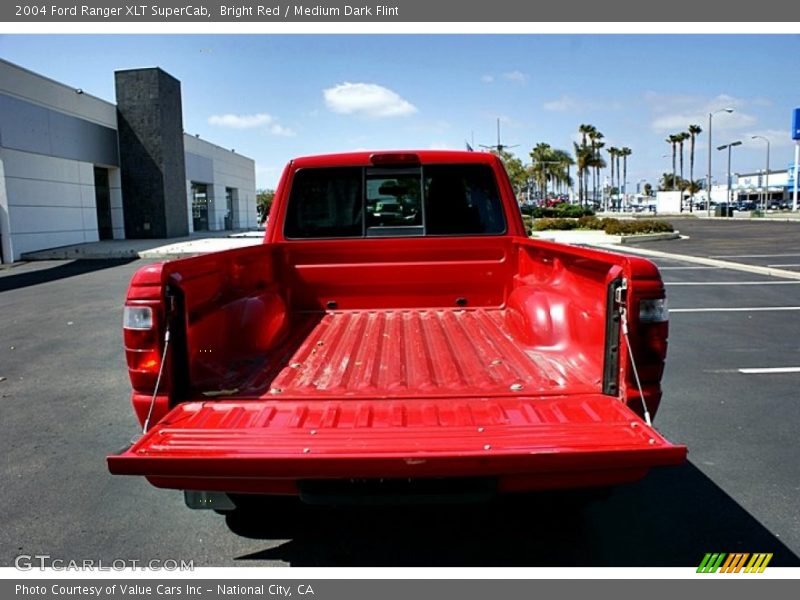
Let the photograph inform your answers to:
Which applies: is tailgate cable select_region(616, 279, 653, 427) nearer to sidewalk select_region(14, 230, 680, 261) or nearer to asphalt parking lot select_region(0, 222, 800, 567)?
asphalt parking lot select_region(0, 222, 800, 567)

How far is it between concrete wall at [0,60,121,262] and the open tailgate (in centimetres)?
2305

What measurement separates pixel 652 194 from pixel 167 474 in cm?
17165

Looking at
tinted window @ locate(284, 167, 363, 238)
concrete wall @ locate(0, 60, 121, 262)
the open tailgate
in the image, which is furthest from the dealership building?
the open tailgate

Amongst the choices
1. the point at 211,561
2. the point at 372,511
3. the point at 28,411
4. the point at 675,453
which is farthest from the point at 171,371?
the point at 28,411

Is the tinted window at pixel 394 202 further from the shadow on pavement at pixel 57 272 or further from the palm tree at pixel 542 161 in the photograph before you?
the palm tree at pixel 542 161

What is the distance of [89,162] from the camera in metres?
28.0

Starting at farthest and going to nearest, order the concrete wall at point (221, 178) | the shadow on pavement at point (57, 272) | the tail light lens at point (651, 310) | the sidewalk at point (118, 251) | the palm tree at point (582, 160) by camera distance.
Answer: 1. the palm tree at point (582, 160)
2. the concrete wall at point (221, 178)
3. the sidewalk at point (118, 251)
4. the shadow on pavement at point (57, 272)
5. the tail light lens at point (651, 310)

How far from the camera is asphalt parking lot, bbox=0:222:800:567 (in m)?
3.38

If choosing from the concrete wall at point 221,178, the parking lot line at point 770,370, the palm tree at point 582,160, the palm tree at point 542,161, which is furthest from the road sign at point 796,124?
the parking lot line at point 770,370

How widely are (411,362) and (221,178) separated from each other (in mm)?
44147

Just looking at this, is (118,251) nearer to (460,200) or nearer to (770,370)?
(460,200)

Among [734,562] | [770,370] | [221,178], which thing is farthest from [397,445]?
[221,178]

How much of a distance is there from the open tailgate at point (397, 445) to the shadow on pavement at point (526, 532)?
2.53ft

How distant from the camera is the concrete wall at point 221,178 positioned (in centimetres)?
3900
